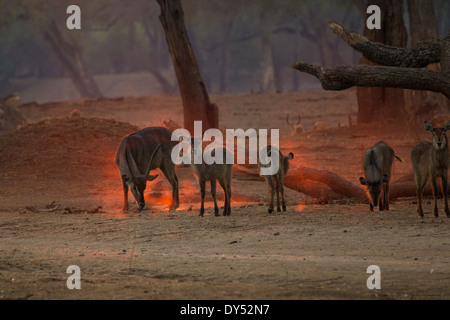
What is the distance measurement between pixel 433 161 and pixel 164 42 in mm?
50047

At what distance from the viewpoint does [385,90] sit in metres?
21.0

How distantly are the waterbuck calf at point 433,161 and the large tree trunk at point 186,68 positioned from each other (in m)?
9.21

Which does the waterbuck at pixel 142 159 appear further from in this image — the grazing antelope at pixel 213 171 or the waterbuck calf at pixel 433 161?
the waterbuck calf at pixel 433 161

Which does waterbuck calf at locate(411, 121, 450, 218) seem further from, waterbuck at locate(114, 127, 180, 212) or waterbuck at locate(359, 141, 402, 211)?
waterbuck at locate(114, 127, 180, 212)

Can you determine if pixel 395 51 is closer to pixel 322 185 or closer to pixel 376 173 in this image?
pixel 376 173

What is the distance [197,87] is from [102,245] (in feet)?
35.1

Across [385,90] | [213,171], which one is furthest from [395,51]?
[385,90]

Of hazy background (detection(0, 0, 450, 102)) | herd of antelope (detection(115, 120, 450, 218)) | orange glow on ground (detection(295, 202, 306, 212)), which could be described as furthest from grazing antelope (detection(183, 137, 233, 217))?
hazy background (detection(0, 0, 450, 102))

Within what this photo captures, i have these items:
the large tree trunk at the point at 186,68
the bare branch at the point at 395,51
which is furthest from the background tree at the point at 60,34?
the bare branch at the point at 395,51

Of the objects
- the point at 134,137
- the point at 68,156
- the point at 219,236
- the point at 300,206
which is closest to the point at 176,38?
the point at 68,156

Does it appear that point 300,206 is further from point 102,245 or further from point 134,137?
point 102,245

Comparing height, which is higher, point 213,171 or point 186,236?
point 213,171

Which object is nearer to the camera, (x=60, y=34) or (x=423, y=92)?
(x=423, y=92)

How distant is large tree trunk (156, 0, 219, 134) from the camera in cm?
1886
